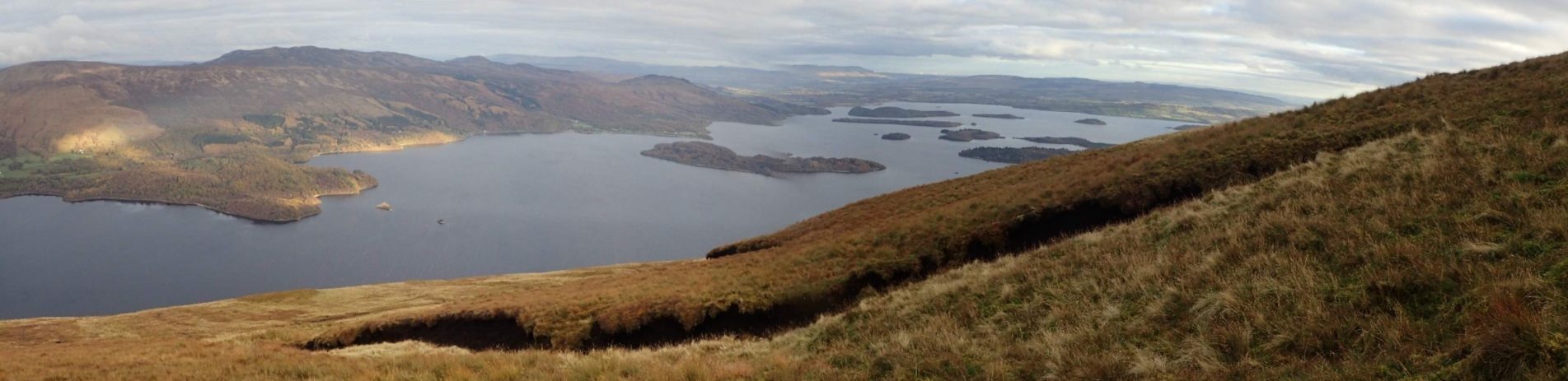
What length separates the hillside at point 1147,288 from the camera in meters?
9.32

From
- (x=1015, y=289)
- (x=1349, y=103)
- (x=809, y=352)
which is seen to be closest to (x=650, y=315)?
(x=809, y=352)

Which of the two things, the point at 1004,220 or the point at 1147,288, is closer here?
the point at 1147,288

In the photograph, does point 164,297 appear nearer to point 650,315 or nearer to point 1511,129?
point 650,315

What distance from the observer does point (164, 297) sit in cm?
14712

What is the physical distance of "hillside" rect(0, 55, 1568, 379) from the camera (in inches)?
367

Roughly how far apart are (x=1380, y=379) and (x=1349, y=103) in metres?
33.6

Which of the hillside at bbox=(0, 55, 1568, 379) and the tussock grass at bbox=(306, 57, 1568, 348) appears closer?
the hillside at bbox=(0, 55, 1568, 379)

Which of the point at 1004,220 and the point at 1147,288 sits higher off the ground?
the point at 1147,288

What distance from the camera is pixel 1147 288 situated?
1320 centimetres

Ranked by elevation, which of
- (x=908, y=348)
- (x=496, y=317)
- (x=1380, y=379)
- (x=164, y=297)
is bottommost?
(x=164, y=297)

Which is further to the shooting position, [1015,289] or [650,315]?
[650,315]

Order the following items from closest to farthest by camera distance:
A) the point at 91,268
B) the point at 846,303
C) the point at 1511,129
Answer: the point at 1511,129, the point at 846,303, the point at 91,268

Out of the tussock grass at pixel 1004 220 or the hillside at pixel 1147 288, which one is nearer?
the hillside at pixel 1147 288

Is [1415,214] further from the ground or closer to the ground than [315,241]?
further from the ground
